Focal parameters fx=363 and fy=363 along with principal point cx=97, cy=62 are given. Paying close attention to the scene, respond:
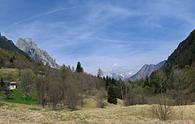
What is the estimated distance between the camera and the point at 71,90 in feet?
359

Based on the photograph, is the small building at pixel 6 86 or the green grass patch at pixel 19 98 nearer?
the green grass patch at pixel 19 98

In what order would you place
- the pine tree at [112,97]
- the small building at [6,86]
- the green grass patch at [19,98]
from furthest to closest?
the small building at [6,86], the pine tree at [112,97], the green grass patch at [19,98]

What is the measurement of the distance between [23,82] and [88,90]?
30093mm

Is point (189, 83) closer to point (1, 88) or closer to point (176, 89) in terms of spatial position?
point (176, 89)

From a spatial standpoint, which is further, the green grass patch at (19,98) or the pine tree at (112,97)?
the pine tree at (112,97)

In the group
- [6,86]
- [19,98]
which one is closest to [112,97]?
[19,98]

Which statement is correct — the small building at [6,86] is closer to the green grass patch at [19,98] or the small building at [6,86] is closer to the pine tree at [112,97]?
the green grass patch at [19,98]

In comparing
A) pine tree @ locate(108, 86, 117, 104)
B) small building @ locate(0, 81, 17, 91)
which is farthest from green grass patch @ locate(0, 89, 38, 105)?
pine tree @ locate(108, 86, 117, 104)

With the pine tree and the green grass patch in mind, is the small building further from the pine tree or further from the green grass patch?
the pine tree

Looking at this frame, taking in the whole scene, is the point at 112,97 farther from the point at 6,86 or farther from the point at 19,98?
the point at 6,86

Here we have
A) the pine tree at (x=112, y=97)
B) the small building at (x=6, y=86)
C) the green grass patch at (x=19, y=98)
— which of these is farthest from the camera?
the small building at (x=6, y=86)

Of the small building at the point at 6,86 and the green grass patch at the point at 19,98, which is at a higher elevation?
the small building at the point at 6,86

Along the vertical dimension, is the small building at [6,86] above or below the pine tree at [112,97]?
above

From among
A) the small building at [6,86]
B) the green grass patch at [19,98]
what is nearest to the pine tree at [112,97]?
the green grass patch at [19,98]
